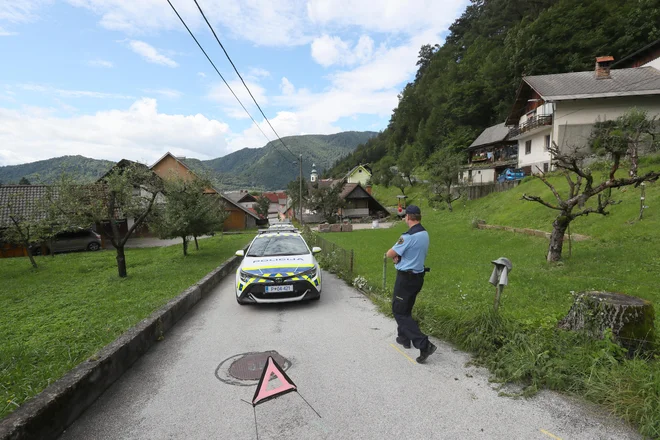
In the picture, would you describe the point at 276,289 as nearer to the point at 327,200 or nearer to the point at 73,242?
the point at 73,242

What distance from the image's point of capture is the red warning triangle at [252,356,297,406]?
3.37 meters

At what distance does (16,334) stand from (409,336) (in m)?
6.84

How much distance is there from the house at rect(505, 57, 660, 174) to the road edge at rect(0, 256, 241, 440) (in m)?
24.1

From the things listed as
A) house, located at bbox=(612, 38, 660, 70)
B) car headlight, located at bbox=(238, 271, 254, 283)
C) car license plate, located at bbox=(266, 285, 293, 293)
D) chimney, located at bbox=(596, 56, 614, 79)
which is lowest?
car license plate, located at bbox=(266, 285, 293, 293)

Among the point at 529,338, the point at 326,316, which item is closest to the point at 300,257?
the point at 326,316

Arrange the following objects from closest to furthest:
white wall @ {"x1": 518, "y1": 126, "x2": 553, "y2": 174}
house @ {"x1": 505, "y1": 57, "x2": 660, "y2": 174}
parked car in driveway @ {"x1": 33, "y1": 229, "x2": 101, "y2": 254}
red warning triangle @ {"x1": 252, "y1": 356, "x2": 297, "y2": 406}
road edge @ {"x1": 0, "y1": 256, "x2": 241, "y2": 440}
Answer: road edge @ {"x1": 0, "y1": 256, "x2": 241, "y2": 440} → red warning triangle @ {"x1": 252, "y1": 356, "x2": 297, "y2": 406} → parked car in driveway @ {"x1": 33, "y1": 229, "x2": 101, "y2": 254} → house @ {"x1": 505, "y1": 57, "x2": 660, "y2": 174} → white wall @ {"x1": 518, "y1": 126, "x2": 553, "y2": 174}

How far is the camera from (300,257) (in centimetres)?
732

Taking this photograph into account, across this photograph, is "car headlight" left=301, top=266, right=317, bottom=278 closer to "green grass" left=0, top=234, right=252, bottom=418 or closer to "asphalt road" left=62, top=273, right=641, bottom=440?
"asphalt road" left=62, top=273, right=641, bottom=440

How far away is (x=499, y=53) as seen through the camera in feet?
165

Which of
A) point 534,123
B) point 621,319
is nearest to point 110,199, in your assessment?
point 621,319

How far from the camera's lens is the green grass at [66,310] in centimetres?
403

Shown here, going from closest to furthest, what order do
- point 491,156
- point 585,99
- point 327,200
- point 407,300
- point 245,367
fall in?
point 245,367 < point 407,300 < point 585,99 < point 327,200 < point 491,156

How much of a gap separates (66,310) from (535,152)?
109 ft

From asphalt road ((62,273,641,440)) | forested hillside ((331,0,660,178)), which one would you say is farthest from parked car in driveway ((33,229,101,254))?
forested hillside ((331,0,660,178))
